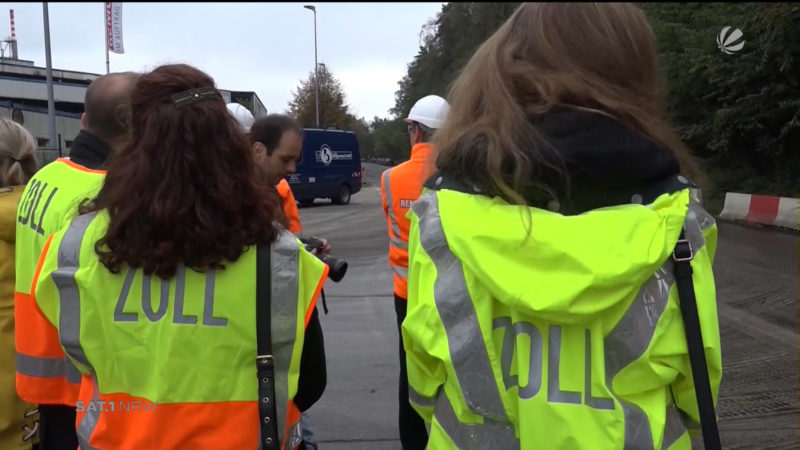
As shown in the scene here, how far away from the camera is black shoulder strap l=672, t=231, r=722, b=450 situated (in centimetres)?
132

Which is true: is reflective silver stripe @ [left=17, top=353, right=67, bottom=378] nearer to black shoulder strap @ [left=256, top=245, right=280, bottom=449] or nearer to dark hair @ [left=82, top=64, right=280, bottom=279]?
dark hair @ [left=82, top=64, right=280, bottom=279]

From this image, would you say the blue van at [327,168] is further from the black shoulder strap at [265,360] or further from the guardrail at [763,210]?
the black shoulder strap at [265,360]

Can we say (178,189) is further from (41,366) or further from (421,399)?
(41,366)

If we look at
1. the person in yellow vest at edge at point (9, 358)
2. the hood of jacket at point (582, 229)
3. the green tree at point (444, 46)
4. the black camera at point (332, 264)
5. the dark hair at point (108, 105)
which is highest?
the green tree at point (444, 46)

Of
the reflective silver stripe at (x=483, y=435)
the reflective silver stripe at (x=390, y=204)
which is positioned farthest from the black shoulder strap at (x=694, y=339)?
the reflective silver stripe at (x=390, y=204)

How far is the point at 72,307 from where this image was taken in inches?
65.9

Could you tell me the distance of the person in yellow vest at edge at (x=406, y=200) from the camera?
3.49 metres

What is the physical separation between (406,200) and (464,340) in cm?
219

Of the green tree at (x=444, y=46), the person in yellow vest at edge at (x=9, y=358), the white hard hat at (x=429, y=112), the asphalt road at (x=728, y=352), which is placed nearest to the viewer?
the person in yellow vest at edge at (x=9, y=358)

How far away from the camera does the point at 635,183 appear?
1405mm

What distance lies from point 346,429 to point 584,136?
136 inches

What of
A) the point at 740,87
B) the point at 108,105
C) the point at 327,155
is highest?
the point at 740,87

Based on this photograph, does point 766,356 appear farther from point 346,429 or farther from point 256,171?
point 256,171

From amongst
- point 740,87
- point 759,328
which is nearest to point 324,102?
point 740,87
